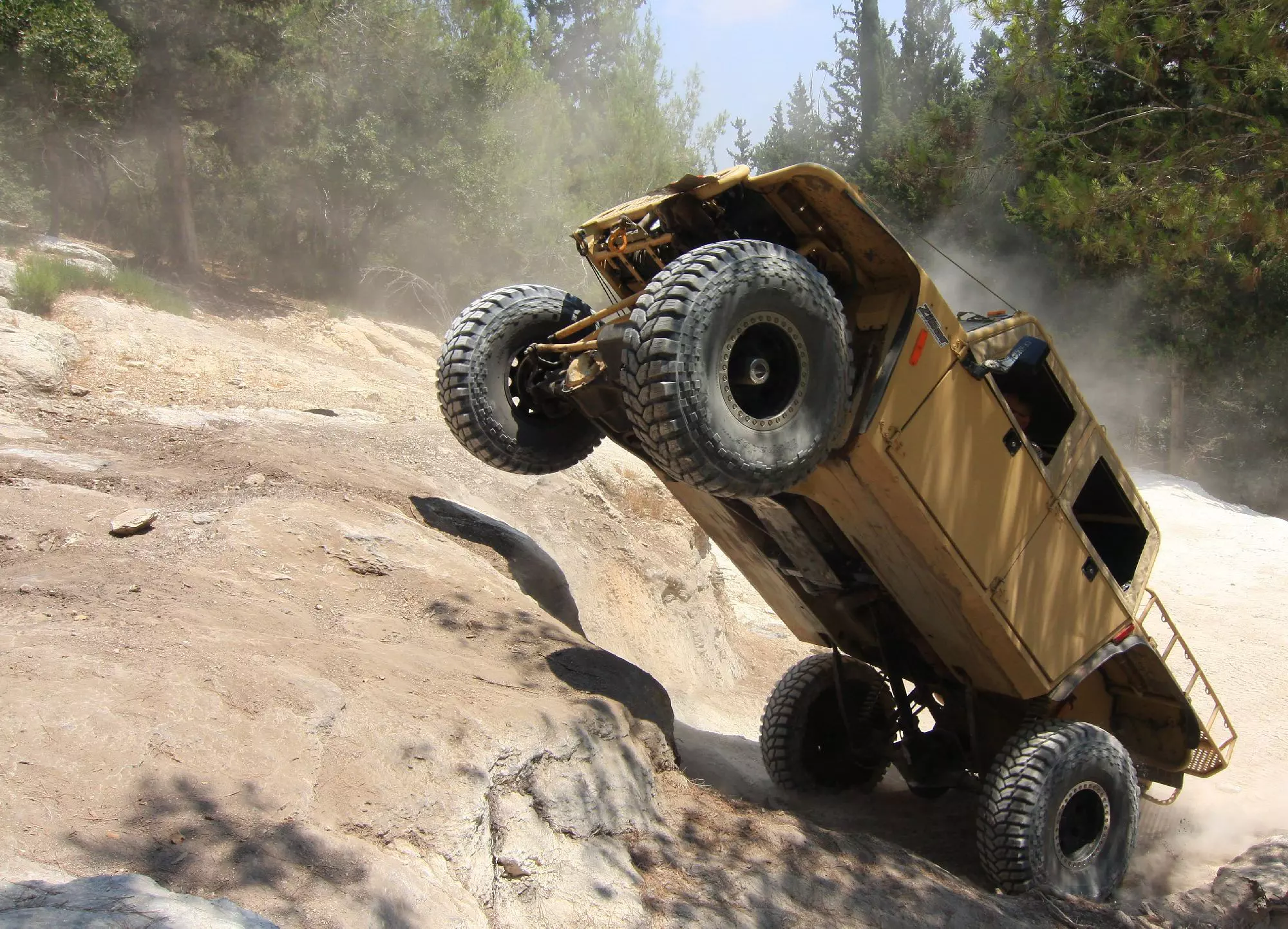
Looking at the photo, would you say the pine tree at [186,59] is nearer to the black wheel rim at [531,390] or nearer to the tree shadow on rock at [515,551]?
the tree shadow on rock at [515,551]

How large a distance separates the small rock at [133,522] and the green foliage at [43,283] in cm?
628

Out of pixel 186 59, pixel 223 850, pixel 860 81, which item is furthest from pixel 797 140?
pixel 223 850

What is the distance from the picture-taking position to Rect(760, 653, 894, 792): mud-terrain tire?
676cm

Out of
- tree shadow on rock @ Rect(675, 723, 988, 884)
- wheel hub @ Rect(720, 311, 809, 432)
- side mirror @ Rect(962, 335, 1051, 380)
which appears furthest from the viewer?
tree shadow on rock @ Rect(675, 723, 988, 884)

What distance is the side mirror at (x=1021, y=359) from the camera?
16.8 feet

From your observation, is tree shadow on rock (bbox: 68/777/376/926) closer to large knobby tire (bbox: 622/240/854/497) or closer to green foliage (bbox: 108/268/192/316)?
large knobby tire (bbox: 622/240/854/497)

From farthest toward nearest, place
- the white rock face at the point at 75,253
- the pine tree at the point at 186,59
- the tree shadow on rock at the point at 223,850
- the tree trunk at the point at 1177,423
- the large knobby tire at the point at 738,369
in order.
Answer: the tree trunk at the point at 1177,423, the pine tree at the point at 186,59, the white rock face at the point at 75,253, the large knobby tire at the point at 738,369, the tree shadow on rock at the point at 223,850

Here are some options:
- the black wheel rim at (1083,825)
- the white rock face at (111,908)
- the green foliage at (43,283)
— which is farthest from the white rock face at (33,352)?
the black wheel rim at (1083,825)

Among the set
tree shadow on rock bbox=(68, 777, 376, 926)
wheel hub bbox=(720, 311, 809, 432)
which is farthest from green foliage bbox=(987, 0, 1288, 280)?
tree shadow on rock bbox=(68, 777, 376, 926)

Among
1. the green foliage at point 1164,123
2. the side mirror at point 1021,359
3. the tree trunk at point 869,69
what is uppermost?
the tree trunk at point 869,69

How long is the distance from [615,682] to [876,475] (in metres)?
1.87

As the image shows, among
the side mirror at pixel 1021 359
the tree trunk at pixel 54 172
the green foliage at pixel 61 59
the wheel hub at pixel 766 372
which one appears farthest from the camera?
the tree trunk at pixel 54 172

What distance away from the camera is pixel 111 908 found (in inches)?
107

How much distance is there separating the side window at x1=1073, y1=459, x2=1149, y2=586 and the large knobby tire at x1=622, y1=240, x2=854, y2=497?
2506 mm
